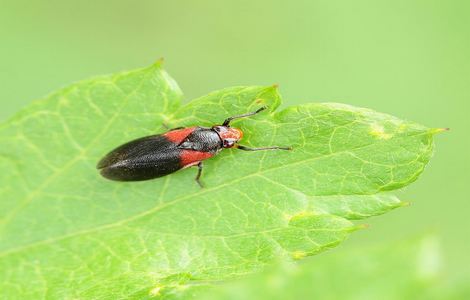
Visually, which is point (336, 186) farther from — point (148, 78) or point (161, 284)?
point (148, 78)

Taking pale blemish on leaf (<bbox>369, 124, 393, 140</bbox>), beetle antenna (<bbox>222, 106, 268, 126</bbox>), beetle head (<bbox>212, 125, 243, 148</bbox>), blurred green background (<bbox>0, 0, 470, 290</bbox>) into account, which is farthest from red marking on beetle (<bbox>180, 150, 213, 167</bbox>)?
blurred green background (<bbox>0, 0, 470, 290</bbox>)

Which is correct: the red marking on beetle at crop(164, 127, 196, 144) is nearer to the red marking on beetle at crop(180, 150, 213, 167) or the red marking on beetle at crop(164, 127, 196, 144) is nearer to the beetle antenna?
the red marking on beetle at crop(180, 150, 213, 167)

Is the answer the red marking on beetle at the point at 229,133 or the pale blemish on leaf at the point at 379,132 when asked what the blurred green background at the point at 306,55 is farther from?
the pale blemish on leaf at the point at 379,132

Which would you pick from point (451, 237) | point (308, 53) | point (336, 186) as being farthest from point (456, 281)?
point (308, 53)

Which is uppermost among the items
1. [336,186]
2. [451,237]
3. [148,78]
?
[148,78]

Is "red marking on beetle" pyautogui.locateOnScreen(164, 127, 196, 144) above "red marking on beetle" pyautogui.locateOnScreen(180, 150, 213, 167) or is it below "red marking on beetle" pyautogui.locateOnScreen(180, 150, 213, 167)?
above

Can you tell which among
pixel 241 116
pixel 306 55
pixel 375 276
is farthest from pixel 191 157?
pixel 306 55
